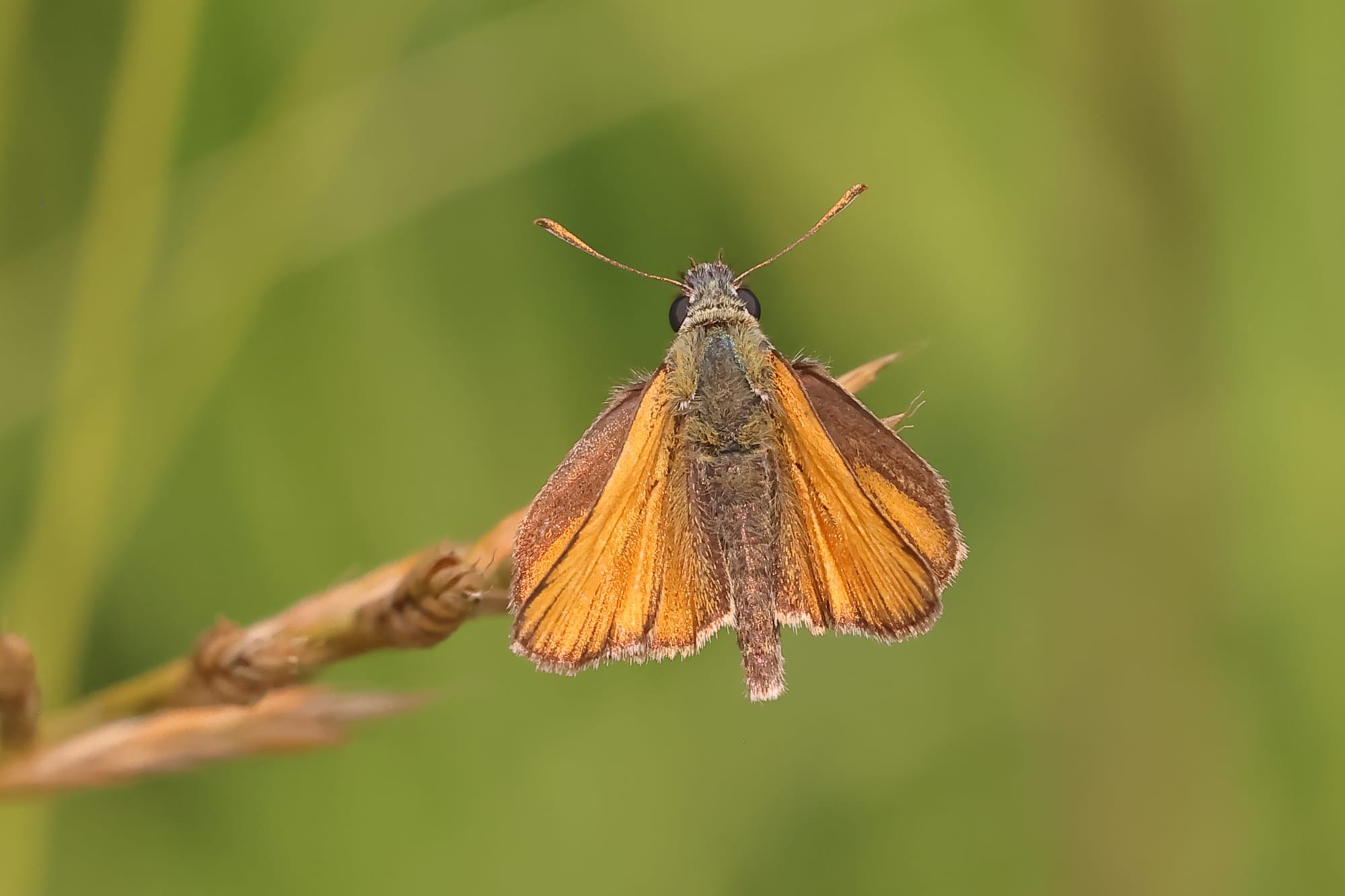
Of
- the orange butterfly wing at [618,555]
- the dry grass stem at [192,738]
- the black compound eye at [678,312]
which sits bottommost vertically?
the dry grass stem at [192,738]

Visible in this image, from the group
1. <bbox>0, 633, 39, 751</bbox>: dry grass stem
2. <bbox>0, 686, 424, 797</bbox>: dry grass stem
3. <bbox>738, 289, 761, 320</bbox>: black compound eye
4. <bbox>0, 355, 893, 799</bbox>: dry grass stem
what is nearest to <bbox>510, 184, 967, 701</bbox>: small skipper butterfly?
<bbox>738, 289, 761, 320</bbox>: black compound eye

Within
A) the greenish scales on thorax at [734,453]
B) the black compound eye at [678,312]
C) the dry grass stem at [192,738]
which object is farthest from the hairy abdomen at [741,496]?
the dry grass stem at [192,738]

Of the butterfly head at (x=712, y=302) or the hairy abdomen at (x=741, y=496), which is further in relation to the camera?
the butterfly head at (x=712, y=302)

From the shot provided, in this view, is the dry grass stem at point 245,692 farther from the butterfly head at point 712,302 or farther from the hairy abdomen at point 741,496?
the butterfly head at point 712,302

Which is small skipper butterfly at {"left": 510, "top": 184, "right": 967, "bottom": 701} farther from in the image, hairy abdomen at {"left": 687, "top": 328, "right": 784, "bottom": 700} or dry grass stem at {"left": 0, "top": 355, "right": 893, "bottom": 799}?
dry grass stem at {"left": 0, "top": 355, "right": 893, "bottom": 799}

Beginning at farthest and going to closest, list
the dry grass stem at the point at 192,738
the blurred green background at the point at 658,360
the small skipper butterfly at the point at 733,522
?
the blurred green background at the point at 658,360, the small skipper butterfly at the point at 733,522, the dry grass stem at the point at 192,738

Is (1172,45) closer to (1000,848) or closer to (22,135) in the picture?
(1000,848)
